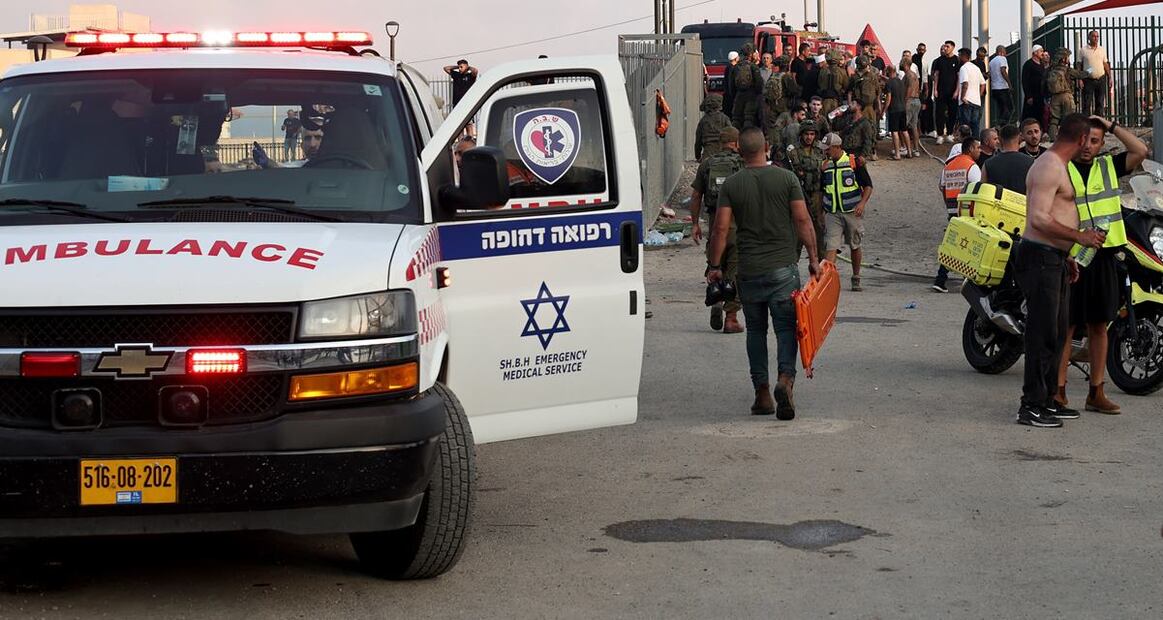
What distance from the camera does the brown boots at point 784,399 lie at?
9.82m

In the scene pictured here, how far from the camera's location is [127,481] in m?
5.22

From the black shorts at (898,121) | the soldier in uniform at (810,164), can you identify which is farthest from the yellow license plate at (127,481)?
the black shorts at (898,121)

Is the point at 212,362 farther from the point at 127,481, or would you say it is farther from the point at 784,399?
the point at 784,399

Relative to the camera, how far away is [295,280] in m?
5.30

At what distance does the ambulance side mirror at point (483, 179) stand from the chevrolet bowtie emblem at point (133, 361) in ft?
4.92

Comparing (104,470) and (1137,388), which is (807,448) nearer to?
(1137,388)

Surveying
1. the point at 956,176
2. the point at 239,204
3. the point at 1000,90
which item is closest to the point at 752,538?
the point at 239,204

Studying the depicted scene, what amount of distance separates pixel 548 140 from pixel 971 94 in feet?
72.2

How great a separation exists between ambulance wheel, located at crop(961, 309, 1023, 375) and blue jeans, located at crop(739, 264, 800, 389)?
7.33 feet

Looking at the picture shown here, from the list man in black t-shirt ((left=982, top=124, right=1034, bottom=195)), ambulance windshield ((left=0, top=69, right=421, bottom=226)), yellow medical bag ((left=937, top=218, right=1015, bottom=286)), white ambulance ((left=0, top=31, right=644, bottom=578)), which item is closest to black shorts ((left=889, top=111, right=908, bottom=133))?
man in black t-shirt ((left=982, top=124, right=1034, bottom=195))

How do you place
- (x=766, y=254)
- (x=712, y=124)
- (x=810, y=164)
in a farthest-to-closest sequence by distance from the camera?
(x=712, y=124) < (x=810, y=164) < (x=766, y=254)

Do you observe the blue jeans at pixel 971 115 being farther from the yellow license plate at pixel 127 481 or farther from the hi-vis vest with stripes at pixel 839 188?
the yellow license plate at pixel 127 481

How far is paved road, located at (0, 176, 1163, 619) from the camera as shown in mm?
5766

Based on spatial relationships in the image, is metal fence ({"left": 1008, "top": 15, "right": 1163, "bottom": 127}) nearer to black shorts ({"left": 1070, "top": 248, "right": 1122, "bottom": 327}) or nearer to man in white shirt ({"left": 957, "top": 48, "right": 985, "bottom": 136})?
man in white shirt ({"left": 957, "top": 48, "right": 985, "bottom": 136})
